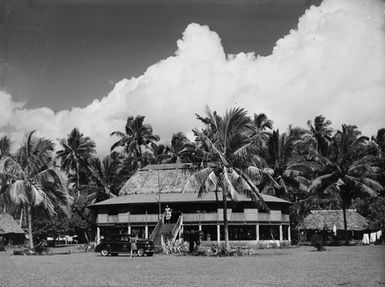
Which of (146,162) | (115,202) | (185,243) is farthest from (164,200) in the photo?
(146,162)

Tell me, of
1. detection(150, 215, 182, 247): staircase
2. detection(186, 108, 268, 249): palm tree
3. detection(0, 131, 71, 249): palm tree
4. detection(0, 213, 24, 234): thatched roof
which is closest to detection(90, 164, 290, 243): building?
detection(150, 215, 182, 247): staircase

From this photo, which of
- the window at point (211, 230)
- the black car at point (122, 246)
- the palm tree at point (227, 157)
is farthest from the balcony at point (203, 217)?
the palm tree at point (227, 157)

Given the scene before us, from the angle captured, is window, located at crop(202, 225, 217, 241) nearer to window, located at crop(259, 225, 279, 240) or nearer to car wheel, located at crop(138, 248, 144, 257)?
window, located at crop(259, 225, 279, 240)

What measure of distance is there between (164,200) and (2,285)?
28.2m

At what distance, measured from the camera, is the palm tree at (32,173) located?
1351 inches

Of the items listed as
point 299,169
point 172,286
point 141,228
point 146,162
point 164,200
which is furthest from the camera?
point 146,162

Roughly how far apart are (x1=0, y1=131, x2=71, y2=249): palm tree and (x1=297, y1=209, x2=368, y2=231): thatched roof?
31.5 m

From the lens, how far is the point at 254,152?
29531 millimetres

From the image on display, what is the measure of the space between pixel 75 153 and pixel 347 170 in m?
35.1

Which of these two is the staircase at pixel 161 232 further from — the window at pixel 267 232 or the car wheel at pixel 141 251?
the window at pixel 267 232

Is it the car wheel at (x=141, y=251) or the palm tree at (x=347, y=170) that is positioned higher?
the palm tree at (x=347, y=170)

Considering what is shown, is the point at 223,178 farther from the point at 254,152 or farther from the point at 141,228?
the point at 141,228

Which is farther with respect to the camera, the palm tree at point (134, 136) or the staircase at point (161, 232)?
the palm tree at point (134, 136)

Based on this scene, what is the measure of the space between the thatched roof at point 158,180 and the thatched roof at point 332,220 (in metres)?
17.0
